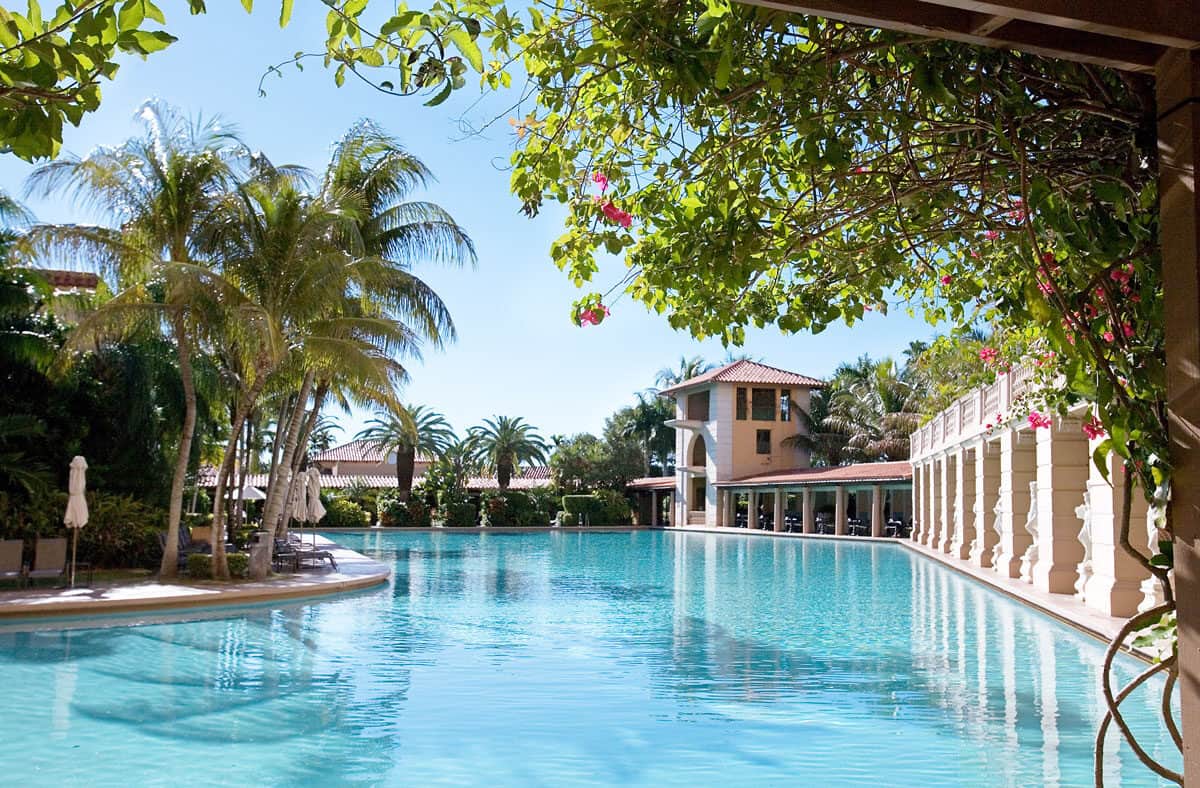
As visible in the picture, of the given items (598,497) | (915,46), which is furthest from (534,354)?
(915,46)

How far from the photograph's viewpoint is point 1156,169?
110 inches

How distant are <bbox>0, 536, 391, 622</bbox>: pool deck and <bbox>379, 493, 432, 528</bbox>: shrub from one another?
2966 centimetres

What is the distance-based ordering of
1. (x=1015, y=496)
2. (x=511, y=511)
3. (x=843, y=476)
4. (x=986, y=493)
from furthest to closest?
(x=511, y=511), (x=843, y=476), (x=986, y=493), (x=1015, y=496)

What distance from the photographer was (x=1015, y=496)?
18.7 m

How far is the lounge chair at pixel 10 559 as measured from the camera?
14.0 meters

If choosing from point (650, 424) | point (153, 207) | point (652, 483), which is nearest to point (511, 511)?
point (652, 483)

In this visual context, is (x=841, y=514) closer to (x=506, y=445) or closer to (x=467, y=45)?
(x=506, y=445)

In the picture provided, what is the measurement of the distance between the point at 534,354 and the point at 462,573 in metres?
56.2

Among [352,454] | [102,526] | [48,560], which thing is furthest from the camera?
[352,454]

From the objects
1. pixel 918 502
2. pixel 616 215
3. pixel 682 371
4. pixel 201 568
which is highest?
pixel 682 371

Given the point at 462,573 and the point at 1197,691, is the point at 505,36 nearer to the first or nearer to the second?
the point at 1197,691

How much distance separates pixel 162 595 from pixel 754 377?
3988 centimetres

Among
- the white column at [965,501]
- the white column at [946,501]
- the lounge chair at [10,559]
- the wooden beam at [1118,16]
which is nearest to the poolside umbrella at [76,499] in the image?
the lounge chair at [10,559]

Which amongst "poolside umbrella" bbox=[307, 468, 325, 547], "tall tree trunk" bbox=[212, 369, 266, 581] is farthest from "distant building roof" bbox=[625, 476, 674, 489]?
"tall tree trunk" bbox=[212, 369, 266, 581]
